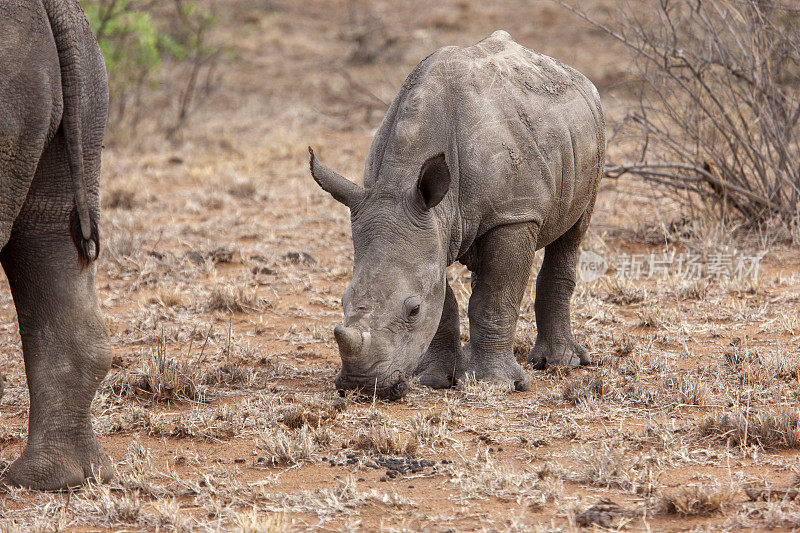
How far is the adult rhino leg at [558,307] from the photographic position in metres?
6.62

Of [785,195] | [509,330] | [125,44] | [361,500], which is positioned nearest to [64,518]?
[361,500]

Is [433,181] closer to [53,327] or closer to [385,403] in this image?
[385,403]

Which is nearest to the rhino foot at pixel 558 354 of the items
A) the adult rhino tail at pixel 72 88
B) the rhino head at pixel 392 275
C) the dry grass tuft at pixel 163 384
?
the rhino head at pixel 392 275

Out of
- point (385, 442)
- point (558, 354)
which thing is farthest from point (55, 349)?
point (558, 354)

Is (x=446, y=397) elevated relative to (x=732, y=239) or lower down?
lower down

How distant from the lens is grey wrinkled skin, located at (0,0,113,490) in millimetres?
3844

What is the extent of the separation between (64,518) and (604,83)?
16.4 m

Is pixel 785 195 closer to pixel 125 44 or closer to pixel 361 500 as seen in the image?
pixel 361 500

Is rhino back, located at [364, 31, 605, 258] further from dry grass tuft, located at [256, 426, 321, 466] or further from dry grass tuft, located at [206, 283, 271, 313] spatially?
dry grass tuft, located at [206, 283, 271, 313]

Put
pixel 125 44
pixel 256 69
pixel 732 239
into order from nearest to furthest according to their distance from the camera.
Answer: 1. pixel 732 239
2. pixel 125 44
3. pixel 256 69

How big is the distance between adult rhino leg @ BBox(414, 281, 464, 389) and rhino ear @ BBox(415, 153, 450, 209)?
0.99 m

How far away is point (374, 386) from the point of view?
17.3 ft

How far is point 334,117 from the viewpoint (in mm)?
18172

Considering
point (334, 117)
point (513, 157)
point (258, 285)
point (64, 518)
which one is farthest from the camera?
point (334, 117)
